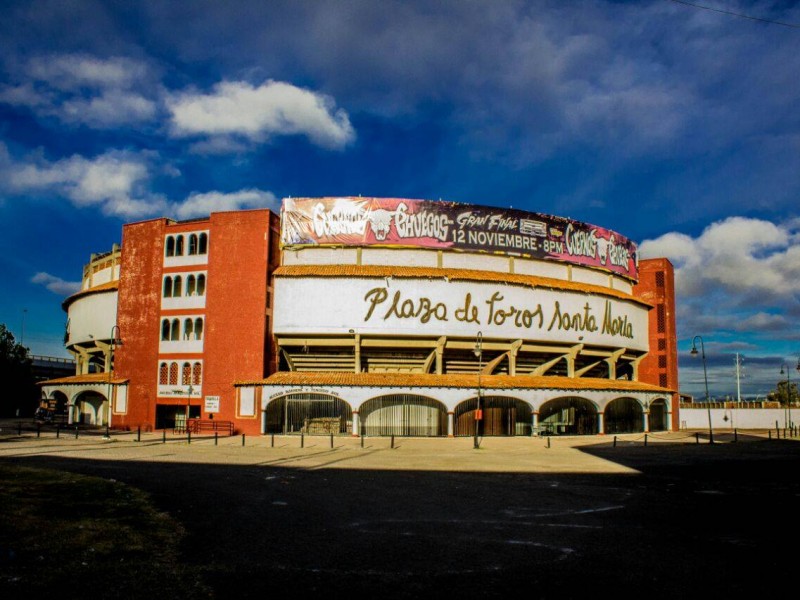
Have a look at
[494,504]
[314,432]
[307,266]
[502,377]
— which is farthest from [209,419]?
[494,504]

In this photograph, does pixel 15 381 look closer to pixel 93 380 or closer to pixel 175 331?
pixel 93 380

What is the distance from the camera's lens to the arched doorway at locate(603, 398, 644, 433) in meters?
51.4

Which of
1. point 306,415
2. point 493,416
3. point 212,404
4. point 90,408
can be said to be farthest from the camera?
point 90,408

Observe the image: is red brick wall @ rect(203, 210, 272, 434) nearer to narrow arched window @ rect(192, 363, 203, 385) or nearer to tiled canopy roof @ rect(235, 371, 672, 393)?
narrow arched window @ rect(192, 363, 203, 385)

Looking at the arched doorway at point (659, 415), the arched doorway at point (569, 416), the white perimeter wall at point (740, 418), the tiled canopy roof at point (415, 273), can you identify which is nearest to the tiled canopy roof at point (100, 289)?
the tiled canopy roof at point (415, 273)

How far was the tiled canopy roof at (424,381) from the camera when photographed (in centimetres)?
4259

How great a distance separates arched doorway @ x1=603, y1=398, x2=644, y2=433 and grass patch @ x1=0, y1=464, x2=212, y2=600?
43471mm

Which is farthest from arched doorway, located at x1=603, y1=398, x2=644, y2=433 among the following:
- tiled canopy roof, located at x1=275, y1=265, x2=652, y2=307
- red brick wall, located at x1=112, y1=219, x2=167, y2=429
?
red brick wall, located at x1=112, y1=219, x2=167, y2=429

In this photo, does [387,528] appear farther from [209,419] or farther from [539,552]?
[209,419]

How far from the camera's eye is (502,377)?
47156mm

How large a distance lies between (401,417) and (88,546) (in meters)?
35.7

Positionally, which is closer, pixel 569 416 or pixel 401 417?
pixel 401 417

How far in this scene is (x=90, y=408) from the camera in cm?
5391

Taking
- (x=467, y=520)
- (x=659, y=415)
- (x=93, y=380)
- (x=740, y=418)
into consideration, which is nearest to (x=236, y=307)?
(x=93, y=380)
